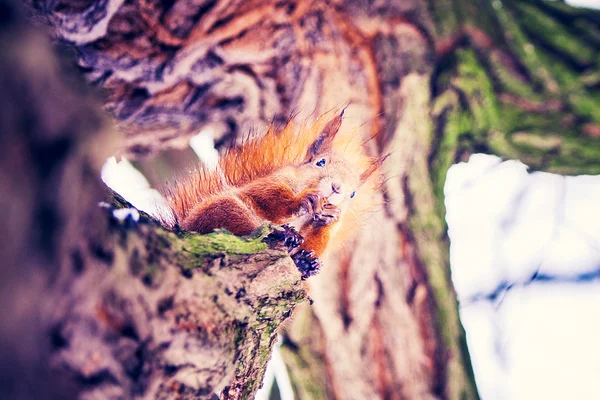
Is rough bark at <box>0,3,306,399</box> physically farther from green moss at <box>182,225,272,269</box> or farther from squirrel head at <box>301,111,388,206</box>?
squirrel head at <box>301,111,388,206</box>

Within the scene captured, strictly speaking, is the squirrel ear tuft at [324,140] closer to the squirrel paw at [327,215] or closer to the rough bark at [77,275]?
the squirrel paw at [327,215]

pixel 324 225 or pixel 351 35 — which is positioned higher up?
pixel 351 35

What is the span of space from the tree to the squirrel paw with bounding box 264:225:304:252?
51 cm

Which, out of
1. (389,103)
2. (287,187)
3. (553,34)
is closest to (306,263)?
(287,187)

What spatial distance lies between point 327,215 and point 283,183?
18cm

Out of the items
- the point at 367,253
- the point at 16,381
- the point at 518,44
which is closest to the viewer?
the point at 16,381

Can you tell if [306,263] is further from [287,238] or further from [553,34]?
[553,34]

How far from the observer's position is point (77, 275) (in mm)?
441

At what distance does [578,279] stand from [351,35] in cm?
141

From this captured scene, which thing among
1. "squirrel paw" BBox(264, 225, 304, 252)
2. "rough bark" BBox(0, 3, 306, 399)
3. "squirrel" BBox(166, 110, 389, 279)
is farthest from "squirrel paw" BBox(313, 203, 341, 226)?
"rough bark" BBox(0, 3, 306, 399)

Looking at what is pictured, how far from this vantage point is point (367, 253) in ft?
5.81

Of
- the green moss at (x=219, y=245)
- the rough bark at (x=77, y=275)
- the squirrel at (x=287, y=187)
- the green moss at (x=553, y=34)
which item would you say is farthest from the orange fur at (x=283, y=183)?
the green moss at (x=553, y=34)

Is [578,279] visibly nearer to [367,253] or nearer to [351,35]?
[367,253]

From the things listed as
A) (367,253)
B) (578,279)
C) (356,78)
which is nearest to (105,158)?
(367,253)
